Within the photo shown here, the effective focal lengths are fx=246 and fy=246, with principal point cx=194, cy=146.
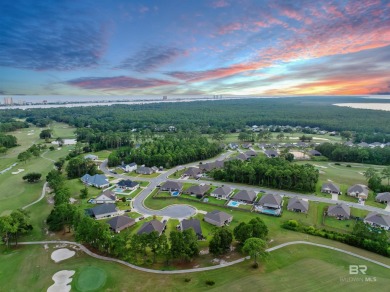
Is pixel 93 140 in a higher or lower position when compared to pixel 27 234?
higher

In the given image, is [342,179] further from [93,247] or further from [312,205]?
[93,247]

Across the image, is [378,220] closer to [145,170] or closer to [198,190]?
[198,190]

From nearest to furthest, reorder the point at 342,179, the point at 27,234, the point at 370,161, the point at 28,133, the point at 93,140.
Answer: the point at 27,234
the point at 342,179
the point at 370,161
the point at 93,140
the point at 28,133

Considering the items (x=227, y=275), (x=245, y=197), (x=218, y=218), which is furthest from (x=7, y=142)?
(x=227, y=275)

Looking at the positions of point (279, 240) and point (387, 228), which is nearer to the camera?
point (279, 240)

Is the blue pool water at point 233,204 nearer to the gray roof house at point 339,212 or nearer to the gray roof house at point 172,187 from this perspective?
the gray roof house at point 172,187

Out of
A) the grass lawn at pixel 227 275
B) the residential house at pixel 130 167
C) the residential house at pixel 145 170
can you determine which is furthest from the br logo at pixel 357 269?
the residential house at pixel 130 167

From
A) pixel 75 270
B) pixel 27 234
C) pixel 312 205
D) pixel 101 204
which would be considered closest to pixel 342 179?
pixel 312 205
